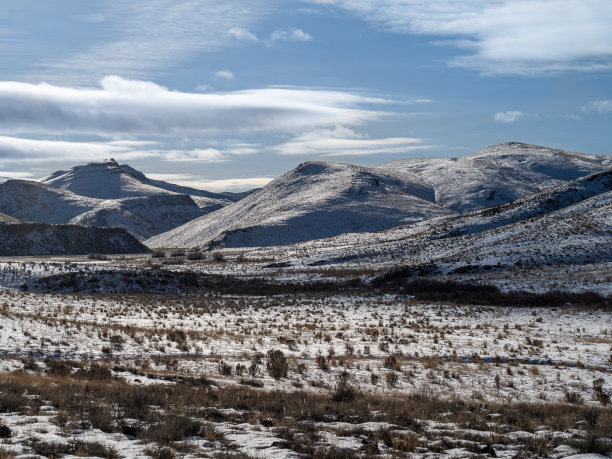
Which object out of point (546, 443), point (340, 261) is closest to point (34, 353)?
point (546, 443)

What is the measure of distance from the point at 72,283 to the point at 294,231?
106112 millimetres

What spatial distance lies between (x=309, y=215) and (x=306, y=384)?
146389 millimetres

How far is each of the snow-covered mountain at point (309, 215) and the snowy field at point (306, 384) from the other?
386ft

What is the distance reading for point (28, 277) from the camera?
46.1m

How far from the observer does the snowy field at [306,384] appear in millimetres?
8789

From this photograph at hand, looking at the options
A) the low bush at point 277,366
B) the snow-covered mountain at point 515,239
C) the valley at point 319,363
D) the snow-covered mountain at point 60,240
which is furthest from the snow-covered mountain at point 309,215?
the low bush at point 277,366

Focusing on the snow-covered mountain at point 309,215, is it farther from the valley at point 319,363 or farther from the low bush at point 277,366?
the low bush at point 277,366

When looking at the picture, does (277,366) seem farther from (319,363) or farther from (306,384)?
(319,363)

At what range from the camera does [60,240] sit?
12669 cm

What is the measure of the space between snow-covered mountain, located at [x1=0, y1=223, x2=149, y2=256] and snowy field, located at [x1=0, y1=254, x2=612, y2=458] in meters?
98.3

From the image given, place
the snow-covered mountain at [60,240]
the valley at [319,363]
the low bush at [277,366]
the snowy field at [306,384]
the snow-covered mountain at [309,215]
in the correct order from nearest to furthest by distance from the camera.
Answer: the snowy field at [306,384] → the valley at [319,363] → the low bush at [277,366] → the snow-covered mountain at [60,240] → the snow-covered mountain at [309,215]

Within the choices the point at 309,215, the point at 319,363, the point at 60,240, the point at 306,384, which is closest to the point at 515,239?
the point at 319,363

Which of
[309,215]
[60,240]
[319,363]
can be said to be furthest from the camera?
[309,215]

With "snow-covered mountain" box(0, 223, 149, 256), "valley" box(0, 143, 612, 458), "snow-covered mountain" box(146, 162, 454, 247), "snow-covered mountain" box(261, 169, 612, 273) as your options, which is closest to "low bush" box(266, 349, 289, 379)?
"valley" box(0, 143, 612, 458)
